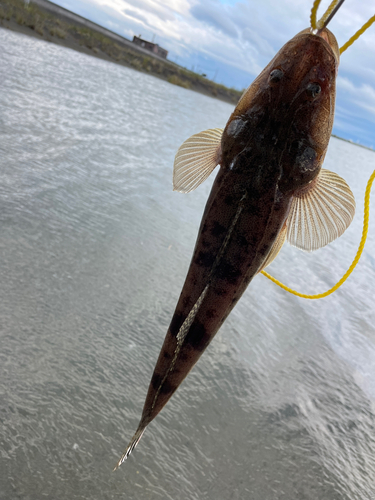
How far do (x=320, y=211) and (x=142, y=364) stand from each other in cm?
157

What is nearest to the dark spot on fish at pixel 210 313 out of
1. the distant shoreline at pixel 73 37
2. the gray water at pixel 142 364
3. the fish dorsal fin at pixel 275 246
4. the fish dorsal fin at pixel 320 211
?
the fish dorsal fin at pixel 275 246

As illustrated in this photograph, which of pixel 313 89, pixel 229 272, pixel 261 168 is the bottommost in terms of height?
pixel 229 272

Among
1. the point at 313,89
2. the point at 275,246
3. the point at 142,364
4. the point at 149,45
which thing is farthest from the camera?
the point at 149,45

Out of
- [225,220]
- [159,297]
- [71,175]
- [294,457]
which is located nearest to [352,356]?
[294,457]

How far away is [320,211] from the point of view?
5.31ft

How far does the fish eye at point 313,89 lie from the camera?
4.75ft

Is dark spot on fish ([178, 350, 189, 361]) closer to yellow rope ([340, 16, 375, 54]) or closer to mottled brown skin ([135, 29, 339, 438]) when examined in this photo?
mottled brown skin ([135, 29, 339, 438])

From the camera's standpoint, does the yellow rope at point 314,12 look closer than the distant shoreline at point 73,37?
Yes

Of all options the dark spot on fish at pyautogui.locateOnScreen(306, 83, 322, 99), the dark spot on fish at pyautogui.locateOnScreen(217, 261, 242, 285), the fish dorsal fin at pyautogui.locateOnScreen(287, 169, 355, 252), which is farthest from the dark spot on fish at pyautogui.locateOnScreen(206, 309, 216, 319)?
the dark spot on fish at pyautogui.locateOnScreen(306, 83, 322, 99)

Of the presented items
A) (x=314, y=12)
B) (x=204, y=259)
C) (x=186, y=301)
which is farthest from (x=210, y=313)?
(x=314, y=12)

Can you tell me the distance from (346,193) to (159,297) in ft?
6.81

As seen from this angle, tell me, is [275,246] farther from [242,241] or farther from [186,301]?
[186,301]

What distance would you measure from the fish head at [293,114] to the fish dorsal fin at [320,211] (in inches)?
3.9

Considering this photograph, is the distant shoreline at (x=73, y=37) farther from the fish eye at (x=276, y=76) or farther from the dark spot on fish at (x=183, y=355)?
the dark spot on fish at (x=183, y=355)
